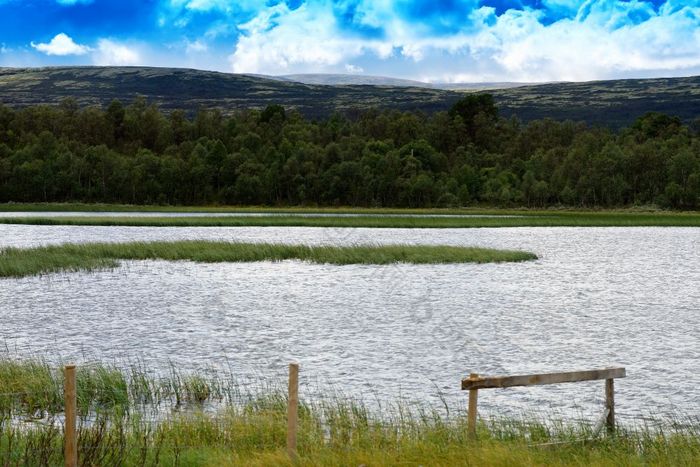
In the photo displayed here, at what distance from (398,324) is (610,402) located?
62.7 ft

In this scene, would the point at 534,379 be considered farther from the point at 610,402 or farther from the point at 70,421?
the point at 70,421

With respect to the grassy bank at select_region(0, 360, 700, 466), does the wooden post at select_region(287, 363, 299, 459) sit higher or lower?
higher

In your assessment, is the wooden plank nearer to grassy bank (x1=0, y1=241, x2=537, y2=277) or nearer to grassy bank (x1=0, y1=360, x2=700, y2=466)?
grassy bank (x1=0, y1=360, x2=700, y2=466)

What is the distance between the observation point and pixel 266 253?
212 ft

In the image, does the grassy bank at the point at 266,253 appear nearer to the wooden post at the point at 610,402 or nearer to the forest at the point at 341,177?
the wooden post at the point at 610,402

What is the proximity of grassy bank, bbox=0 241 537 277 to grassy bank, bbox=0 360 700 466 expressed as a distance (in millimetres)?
37010

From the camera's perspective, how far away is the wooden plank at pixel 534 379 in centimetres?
1492

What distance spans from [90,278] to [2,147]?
498 feet

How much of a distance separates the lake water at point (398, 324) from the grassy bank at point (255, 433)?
2.71m

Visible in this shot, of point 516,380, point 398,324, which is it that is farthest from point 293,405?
point 398,324

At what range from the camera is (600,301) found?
146 ft

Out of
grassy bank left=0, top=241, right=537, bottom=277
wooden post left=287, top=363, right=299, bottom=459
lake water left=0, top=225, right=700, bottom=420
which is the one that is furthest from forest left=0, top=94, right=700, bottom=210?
wooden post left=287, top=363, right=299, bottom=459

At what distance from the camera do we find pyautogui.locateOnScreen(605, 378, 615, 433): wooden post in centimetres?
1716

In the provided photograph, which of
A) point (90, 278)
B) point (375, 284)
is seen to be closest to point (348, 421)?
point (375, 284)
